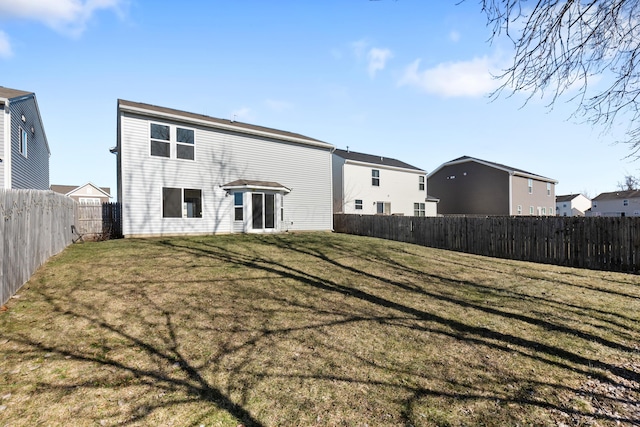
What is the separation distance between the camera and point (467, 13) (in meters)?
4.16

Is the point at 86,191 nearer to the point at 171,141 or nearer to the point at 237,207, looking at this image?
the point at 171,141

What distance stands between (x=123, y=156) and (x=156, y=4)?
7428mm

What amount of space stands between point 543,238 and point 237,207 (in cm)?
1417

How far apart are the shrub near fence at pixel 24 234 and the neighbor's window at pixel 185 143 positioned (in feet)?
20.0

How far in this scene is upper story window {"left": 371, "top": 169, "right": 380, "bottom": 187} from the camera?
26.3 m

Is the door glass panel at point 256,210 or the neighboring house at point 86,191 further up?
the neighboring house at point 86,191

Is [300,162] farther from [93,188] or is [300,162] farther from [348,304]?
[93,188]

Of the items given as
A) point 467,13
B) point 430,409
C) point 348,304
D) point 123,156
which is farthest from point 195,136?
point 430,409

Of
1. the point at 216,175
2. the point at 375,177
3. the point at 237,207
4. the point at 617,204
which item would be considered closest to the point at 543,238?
the point at 237,207

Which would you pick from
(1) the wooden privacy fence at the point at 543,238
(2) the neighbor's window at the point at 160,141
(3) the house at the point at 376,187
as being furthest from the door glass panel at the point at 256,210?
(3) the house at the point at 376,187

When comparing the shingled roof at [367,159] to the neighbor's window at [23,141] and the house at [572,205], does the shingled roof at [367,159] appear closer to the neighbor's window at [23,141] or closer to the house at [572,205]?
the neighbor's window at [23,141]

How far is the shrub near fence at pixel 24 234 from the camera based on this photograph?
17.5 feet

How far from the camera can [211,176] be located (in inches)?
641

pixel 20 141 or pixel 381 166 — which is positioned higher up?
pixel 381 166
